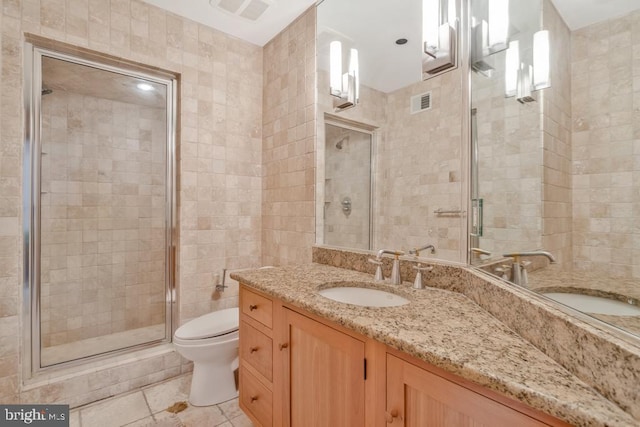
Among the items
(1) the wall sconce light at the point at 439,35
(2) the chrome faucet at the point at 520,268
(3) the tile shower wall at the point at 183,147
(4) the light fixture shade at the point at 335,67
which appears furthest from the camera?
(4) the light fixture shade at the point at 335,67

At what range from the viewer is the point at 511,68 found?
100cm

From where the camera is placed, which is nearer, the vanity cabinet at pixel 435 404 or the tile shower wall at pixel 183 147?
the vanity cabinet at pixel 435 404

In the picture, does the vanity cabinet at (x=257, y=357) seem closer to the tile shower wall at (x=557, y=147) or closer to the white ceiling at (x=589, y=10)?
the tile shower wall at (x=557, y=147)

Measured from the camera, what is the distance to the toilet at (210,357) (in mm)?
1727

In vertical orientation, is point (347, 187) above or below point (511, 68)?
below

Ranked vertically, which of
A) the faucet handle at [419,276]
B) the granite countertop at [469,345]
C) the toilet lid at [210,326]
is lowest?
the toilet lid at [210,326]

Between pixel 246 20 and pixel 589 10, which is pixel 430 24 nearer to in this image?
pixel 589 10

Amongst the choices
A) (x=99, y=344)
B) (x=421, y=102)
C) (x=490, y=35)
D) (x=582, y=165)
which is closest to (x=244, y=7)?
(x=421, y=102)

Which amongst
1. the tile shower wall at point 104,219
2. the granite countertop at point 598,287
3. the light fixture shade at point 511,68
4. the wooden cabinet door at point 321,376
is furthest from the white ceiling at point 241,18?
the granite countertop at point 598,287

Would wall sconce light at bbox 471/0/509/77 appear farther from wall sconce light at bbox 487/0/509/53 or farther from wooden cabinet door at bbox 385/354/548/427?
wooden cabinet door at bbox 385/354/548/427

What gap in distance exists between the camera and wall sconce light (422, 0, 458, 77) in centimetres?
126

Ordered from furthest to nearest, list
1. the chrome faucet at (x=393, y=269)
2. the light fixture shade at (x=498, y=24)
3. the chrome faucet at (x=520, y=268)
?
the chrome faucet at (x=393, y=269) → the light fixture shade at (x=498, y=24) → the chrome faucet at (x=520, y=268)

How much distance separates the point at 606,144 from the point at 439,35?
3.12ft

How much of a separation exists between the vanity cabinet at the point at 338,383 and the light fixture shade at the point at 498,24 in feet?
3.73
